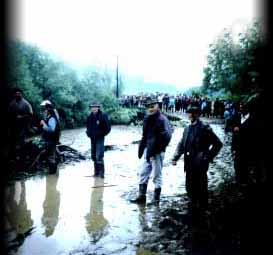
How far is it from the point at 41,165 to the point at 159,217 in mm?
5188

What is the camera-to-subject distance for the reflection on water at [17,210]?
6.30 metres

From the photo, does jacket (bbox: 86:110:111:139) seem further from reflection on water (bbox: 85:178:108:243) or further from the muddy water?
reflection on water (bbox: 85:178:108:243)

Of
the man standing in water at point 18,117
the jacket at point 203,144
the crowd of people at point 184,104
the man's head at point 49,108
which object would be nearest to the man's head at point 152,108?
the jacket at point 203,144

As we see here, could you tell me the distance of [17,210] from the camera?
7207 mm

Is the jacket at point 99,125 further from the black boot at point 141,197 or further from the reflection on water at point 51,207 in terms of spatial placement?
the black boot at point 141,197

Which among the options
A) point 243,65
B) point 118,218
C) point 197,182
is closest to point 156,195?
point 197,182

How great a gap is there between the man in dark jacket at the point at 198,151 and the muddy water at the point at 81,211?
2.41 feet

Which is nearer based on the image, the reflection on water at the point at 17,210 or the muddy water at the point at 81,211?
the muddy water at the point at 81,211

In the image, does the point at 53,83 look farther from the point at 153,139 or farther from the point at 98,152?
the point at 153,139

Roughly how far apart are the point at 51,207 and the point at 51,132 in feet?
10.4

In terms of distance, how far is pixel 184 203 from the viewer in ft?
25.4

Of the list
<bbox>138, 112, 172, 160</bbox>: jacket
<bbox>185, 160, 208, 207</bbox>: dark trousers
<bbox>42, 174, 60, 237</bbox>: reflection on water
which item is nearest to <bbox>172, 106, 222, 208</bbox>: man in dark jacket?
<bbox>185, 160, 208, 207</bbox>: dark trousers

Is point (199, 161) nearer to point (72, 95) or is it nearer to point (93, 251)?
point (93, 251)

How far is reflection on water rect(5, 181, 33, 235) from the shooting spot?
6297 millimetres
